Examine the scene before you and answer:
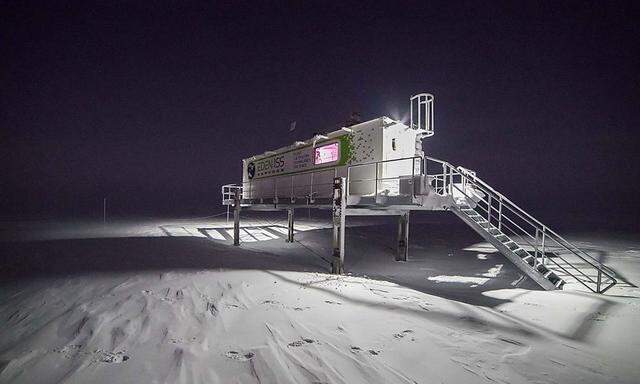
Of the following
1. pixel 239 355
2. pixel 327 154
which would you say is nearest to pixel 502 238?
pixel 327 154

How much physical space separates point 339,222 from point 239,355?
7.80 meters

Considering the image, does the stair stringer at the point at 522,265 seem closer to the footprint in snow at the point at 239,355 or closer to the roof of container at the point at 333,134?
the roof of container at the point at 333,134

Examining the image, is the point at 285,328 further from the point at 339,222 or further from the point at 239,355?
the point at 339,222

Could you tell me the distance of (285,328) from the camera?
5.73 metres

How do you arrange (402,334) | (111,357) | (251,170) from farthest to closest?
1. (251,170)
2. (402,334)
3. (111,357)

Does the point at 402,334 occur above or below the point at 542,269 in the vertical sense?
below

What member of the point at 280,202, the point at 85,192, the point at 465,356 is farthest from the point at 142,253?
the point at 85,192

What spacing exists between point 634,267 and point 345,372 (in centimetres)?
1560

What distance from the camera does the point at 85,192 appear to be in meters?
101

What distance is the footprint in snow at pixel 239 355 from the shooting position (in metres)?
4.66

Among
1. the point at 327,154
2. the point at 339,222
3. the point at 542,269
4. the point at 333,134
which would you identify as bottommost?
the point at 542,269

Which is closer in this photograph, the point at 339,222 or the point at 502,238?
the point at 502,238

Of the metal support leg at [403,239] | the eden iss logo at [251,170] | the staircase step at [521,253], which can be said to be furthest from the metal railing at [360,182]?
the staircase step at [521,253]

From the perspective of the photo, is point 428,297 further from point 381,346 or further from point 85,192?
point 85,192
